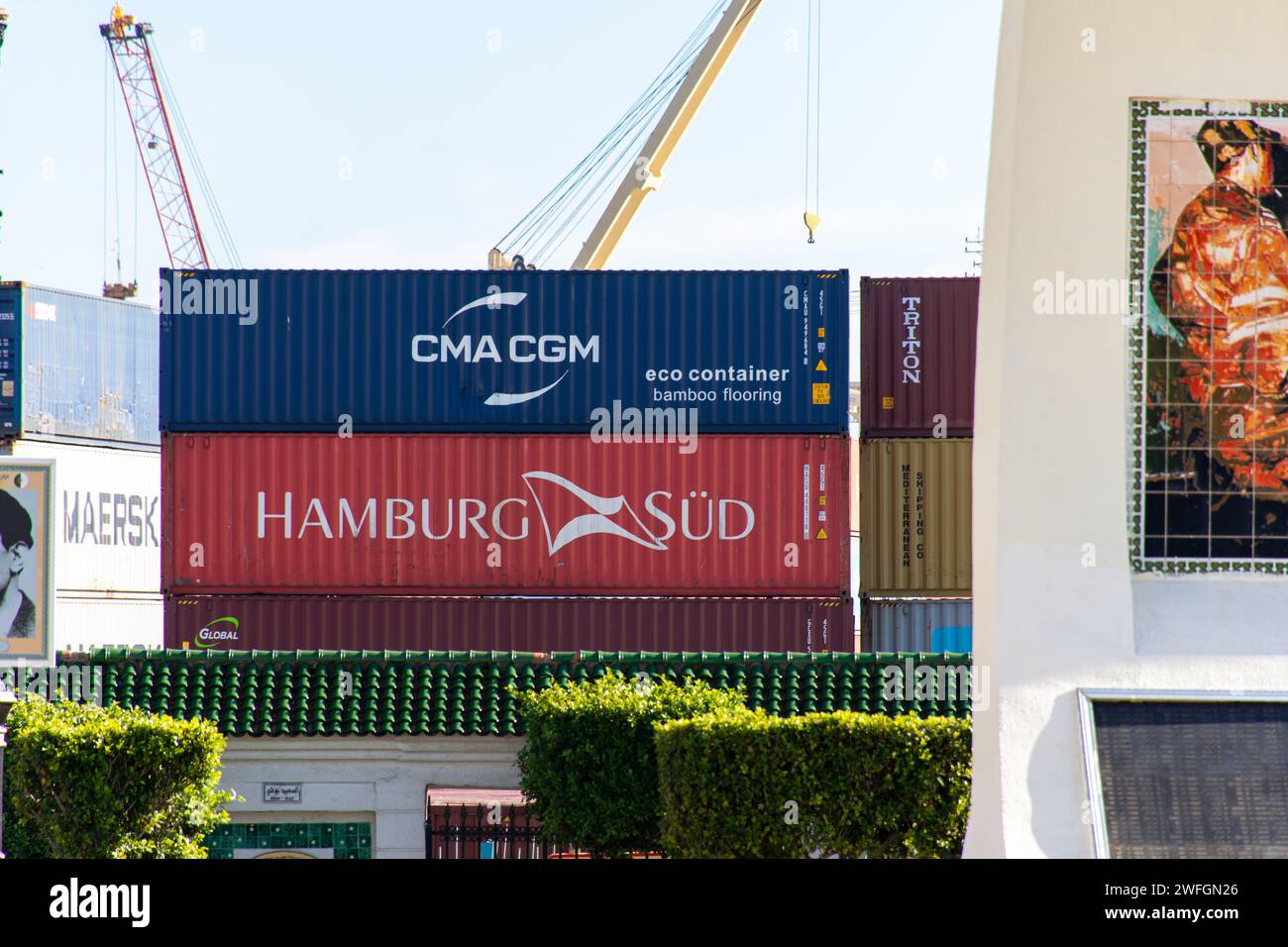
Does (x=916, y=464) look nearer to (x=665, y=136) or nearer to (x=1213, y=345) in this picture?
(x=1213, y=345)

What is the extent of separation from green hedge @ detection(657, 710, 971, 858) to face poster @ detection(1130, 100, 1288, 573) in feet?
13.6

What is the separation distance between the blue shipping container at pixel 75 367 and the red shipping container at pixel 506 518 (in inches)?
326

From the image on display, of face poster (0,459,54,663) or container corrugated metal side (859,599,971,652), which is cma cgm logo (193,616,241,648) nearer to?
face poster (0,459,54,663)

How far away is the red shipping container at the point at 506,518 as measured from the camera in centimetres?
2694

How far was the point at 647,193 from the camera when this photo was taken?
163 feet

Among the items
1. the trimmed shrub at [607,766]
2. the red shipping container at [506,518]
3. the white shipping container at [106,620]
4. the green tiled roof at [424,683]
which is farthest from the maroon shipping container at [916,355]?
the white shipping container at [106,620]

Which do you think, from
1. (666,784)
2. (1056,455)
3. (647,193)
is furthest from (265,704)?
(647,193)

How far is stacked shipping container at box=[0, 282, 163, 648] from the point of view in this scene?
1325 inches

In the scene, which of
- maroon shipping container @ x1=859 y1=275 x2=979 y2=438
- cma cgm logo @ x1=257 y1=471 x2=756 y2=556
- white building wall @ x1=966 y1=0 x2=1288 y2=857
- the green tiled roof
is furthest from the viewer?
maroon shipping container @ x1=859 y1=275 x2=979 y2=438

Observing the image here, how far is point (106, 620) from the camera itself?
3531 cm

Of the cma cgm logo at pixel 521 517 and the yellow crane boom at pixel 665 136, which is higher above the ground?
the yellow crane boom at pixel 665 136

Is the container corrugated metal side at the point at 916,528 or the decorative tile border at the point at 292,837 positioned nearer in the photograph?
the decorative tile border at the point at 292,837

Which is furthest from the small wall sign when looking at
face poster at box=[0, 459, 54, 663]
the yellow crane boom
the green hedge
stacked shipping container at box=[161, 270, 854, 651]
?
the yellow crane boom

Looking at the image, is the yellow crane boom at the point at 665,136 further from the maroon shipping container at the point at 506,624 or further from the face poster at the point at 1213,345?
the face poster at the point at 1213,345
